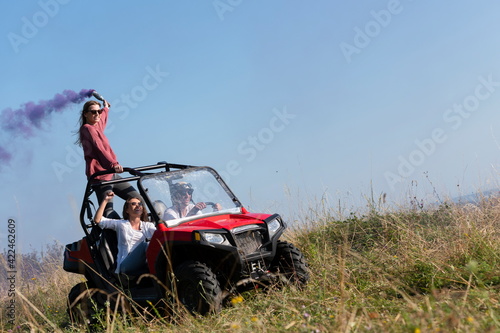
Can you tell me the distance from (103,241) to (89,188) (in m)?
0.62

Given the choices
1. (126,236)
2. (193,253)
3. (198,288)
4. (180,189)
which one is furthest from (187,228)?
(126,236)

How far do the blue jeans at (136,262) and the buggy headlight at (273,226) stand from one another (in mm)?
1283

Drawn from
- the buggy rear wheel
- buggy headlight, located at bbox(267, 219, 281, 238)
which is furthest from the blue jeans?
buggy headlight, located at bbox(267, 219, 281, 238)

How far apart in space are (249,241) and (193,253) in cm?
53

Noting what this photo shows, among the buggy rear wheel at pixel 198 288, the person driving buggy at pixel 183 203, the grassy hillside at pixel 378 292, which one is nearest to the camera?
the grassy hillside at pixel 378 292

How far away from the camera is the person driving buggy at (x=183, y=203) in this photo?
5426 millimetres

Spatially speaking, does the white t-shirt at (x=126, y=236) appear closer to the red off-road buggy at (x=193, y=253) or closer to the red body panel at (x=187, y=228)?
the red off-road buggy at (x=193, y=253)

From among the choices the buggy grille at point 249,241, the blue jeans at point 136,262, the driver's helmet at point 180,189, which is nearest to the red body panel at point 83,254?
the blue jeans at point 136,262

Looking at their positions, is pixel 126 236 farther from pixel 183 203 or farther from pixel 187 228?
pixel 187 228

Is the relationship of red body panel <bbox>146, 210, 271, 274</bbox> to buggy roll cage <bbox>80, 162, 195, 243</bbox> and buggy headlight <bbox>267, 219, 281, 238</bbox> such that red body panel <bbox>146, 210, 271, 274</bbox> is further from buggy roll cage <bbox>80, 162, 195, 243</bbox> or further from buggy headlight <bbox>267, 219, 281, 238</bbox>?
buggy roll cage <bbox>80, 162, 195, 243</bbox>

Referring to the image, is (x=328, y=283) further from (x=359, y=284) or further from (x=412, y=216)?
(x=412, y=216)

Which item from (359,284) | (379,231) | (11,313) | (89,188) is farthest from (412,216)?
(11,313)

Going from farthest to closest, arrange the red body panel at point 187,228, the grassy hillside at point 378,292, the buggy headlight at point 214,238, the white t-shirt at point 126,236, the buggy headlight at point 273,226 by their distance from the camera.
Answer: the white t-shirt at point 126,236
the buggy headlight at point 273,226
the red body panel at point 187,228
the buggy headlight at point 214,238
the grassy hillside at point 378,292

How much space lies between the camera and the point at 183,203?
18.2 feet
